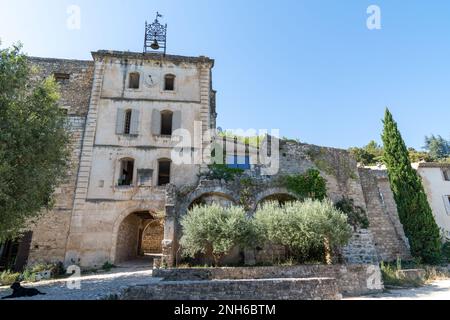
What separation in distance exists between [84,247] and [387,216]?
60.5 feet

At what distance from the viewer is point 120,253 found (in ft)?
53.6

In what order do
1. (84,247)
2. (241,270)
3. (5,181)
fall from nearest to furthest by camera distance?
(5,181) → (241,270) → (84,247)

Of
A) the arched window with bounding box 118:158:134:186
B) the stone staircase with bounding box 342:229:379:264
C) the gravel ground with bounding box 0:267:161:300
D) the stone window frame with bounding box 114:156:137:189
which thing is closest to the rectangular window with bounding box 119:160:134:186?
the arched window with bounding box 118:158:134:186

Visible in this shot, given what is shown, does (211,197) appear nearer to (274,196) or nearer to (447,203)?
(274,196)

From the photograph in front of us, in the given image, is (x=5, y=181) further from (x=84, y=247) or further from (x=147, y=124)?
(x=147, y=124)

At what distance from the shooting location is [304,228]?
12.2m

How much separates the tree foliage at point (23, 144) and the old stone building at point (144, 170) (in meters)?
4.06

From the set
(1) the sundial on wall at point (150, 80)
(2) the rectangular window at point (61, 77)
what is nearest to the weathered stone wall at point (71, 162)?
(2) the rectangular window at point (61, 77)

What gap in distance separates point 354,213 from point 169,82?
14252mm

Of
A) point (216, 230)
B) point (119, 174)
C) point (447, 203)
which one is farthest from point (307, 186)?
point (447, 203)

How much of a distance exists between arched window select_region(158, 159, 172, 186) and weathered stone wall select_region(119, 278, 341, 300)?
9419mm

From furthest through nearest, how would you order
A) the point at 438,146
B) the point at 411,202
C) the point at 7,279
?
the point at 438,146
the point at 411,202
the point at 7,279

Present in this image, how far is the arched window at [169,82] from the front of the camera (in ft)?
64.7

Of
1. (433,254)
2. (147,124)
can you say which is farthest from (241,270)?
(433,254)
